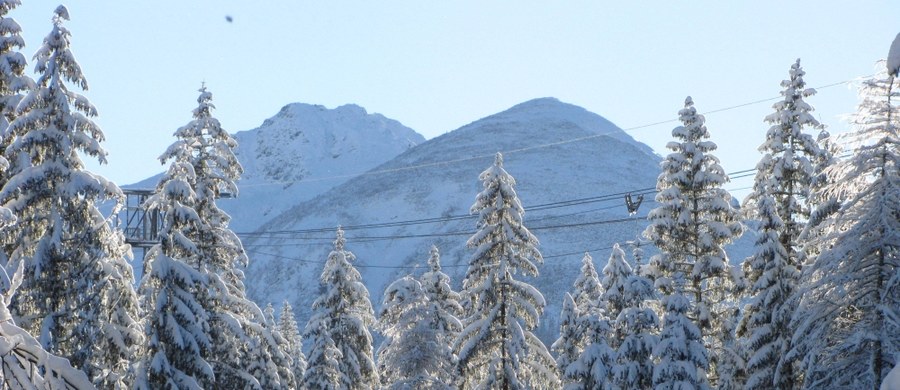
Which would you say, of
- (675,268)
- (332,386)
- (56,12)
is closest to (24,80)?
(56,12)

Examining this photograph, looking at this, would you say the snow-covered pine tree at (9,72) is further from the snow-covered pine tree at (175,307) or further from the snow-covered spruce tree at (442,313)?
the snow-covered spruce tree at (442,313)

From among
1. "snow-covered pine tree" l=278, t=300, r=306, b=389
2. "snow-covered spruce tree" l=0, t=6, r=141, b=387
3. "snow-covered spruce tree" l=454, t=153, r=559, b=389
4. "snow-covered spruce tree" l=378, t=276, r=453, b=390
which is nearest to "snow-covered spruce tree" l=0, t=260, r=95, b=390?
"snow-covered spruce tree" l=0, t=6, r=141, b=387

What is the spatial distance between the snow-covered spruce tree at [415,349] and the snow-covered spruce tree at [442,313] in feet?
0.15

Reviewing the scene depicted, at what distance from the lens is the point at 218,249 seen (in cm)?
2619

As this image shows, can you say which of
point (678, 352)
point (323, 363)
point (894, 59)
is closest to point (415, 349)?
point (323, 363)

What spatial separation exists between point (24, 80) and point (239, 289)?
33.0ft

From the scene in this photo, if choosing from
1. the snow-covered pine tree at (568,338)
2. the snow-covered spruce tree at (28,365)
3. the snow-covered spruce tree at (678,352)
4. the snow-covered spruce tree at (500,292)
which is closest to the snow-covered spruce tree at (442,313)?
the snow-covered spruce tree at (500,292)

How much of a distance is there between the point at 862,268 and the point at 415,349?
16451 millimetres

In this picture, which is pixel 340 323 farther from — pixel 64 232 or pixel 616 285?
pixel 64 232

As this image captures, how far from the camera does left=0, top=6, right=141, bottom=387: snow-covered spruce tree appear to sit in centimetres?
1981

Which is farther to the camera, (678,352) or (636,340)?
(636,340)

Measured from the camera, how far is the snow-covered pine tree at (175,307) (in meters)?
22.3

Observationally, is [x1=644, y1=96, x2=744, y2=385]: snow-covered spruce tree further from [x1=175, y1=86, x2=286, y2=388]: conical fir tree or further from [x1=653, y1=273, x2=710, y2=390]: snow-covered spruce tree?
[x1=175, y1=86, x2=286, y2=388]: conical fir tree

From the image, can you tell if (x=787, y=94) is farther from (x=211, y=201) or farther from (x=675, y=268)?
(x=211, y=201)
